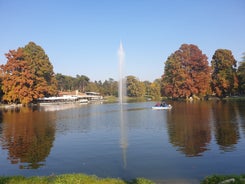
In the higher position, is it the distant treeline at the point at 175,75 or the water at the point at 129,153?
the distant treeline at the point at 175,75

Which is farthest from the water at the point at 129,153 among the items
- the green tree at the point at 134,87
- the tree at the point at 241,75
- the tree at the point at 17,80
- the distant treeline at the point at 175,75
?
the green tree at the point at 134,87

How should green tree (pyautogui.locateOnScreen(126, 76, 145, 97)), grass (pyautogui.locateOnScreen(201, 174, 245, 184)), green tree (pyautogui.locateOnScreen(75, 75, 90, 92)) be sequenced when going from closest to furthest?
grass (pyautogui.locateOnScreen(201, 174, 245, 184)), green tree (pyautogui.locateOnScreen(126, 76, 145, 97)), green tree (pyautogui.locateOnScreen(75, 75, 90, 92))

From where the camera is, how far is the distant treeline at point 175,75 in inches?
2837

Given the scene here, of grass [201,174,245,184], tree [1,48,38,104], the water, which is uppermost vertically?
tree [1,48,38,104]

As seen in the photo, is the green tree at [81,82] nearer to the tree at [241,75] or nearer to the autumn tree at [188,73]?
the autumn tree at [188,73]

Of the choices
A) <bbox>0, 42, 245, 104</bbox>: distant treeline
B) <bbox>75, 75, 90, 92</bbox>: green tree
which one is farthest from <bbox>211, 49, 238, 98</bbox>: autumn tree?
<bbox>75, 75, 90, 92</bbox>: green tree

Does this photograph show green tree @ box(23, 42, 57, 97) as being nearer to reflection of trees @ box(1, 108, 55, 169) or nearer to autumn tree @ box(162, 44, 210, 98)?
autumn tree @ box(162, 44, 210, 98)

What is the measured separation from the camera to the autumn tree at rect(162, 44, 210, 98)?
8000cm

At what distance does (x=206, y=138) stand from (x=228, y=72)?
215ft

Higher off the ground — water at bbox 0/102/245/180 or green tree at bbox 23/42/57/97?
green tree at bbox 23/42/57/97

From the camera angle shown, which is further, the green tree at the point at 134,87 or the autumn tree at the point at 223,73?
the green tree at the point at 134,87

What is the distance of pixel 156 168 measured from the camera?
13328 millimetres

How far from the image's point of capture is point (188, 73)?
8331 cm

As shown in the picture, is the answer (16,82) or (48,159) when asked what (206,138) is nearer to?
(48,159)
